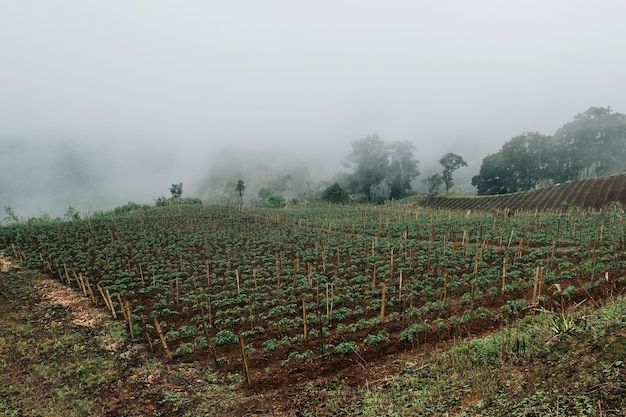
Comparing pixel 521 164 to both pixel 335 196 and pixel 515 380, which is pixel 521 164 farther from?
pixel 515 380

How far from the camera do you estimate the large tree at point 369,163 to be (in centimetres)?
7431

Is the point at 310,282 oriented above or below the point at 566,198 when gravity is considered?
below

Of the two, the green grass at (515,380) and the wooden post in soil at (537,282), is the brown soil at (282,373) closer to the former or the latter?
the green grass at (515,380)

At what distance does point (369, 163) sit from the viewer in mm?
75000

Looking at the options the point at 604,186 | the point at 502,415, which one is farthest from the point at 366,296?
the point at 604,186

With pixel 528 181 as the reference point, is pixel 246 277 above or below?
below

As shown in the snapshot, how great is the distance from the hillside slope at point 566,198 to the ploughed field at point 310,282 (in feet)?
48.0

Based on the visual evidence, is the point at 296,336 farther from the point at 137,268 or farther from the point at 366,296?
the point at 137,268

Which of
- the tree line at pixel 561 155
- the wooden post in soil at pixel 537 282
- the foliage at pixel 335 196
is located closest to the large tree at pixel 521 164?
the tree line at pixel 561 155

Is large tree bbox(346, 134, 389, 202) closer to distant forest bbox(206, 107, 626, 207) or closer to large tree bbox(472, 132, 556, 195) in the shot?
distant forest bbox(206, 107, 626, 207)

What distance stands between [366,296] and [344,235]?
1399 centimetres

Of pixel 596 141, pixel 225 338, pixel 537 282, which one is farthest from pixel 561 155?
pixel 225 338

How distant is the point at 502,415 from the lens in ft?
17.3

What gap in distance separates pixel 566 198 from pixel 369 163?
36.6m
